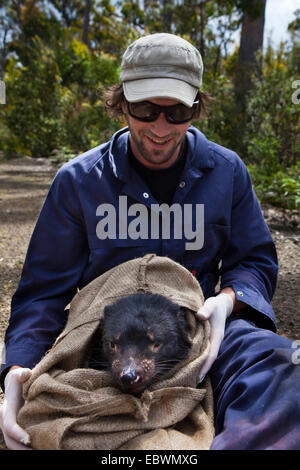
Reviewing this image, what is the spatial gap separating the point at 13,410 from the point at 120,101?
1809mm

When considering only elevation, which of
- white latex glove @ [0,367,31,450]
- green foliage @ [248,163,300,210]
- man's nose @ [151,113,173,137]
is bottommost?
white latex glove @ [0,367,31,450]

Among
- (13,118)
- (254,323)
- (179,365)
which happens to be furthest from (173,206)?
(13,118)

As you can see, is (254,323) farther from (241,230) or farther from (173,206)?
(173,206)

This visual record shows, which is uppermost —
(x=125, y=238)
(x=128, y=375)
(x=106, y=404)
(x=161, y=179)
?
(x=161, y=179)

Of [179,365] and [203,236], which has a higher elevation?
[203,236]

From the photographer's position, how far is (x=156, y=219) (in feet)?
8.99

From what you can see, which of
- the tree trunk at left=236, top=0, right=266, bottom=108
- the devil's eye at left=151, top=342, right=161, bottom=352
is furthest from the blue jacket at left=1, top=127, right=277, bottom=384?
the tree trunk at left=236, top=0, right=266, bottom=108

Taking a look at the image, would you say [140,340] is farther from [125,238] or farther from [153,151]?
[153,151]

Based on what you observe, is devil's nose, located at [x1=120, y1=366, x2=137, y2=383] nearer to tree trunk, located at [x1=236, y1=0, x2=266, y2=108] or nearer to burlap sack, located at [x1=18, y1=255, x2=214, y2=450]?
burlap sack, located at [x1=18, y1=255, x2=214, y2=450]

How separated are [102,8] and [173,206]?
3066 centimetres

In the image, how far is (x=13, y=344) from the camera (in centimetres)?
241

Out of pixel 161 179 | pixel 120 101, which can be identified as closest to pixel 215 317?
pixel 161 179

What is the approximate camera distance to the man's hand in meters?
2.24

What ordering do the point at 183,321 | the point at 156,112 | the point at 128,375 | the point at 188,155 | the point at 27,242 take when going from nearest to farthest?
the point at 128,375, the point at 183,321, the point at 156,112, the point at 188,155, the point at 27,242
